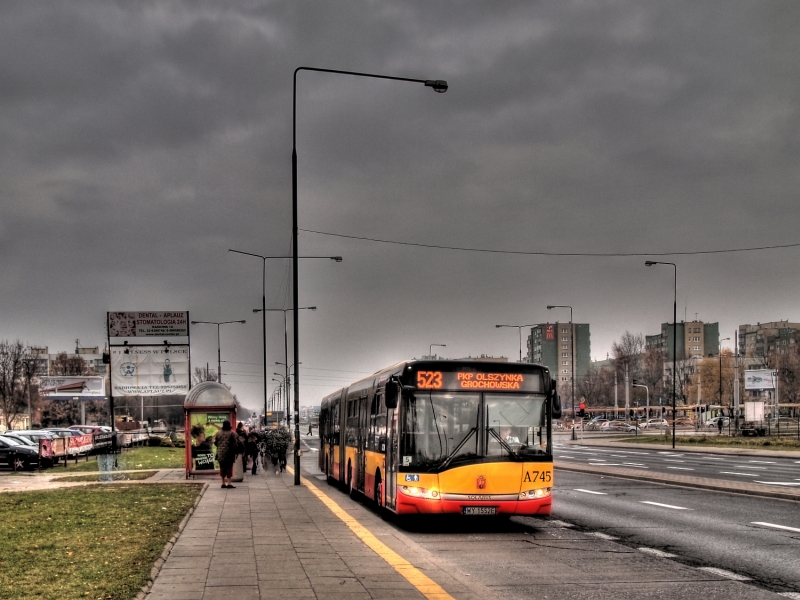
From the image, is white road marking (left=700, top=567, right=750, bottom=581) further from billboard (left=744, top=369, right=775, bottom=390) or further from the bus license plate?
billboard (left=744, top=369, right=775, bottom=390)

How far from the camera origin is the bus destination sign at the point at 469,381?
1536cm

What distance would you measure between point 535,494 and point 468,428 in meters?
1.43

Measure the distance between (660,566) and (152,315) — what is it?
114ft

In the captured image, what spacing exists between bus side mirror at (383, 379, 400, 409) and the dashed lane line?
1.94m

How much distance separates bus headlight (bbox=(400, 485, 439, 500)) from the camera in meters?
14.7

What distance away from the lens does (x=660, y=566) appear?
36.8 ft

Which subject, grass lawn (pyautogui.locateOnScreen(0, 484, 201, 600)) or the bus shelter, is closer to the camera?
grass lawn (pyautogui.locateOnScreen(0, 484, 201, 600))

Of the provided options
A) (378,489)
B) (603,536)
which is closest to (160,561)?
(603,536)

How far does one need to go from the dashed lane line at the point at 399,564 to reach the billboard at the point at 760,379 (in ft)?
194

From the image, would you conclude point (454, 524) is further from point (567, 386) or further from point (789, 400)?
point (567, 386)

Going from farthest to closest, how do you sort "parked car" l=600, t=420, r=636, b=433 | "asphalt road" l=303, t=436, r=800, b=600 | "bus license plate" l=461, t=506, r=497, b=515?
"parked car" l=600, t=420, r=636, b=433 < "bus license plate" l=461, t=506, r=497, b=515 < "asphalt road" l=303, t=436, r=800, b=600

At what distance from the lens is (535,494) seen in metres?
14.9

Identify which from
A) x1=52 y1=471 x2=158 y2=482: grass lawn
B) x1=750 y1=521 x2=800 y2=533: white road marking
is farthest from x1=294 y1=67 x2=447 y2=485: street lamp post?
x1=750 y1=521 x2=800 y2=533: white road marking

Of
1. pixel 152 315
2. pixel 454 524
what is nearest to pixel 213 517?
pixel 454 524
